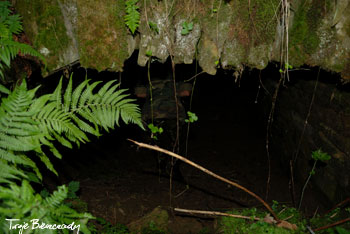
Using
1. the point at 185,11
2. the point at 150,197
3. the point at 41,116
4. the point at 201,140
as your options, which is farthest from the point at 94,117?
the point at 201,140

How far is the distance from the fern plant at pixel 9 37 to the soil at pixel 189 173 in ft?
7.73

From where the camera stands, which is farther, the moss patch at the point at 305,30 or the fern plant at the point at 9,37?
the moss patch at the point at 305,30

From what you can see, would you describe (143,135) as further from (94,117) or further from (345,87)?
(345,87)

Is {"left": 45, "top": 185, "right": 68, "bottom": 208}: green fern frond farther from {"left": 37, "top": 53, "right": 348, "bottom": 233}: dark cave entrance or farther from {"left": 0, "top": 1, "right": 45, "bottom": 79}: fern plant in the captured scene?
{"left": 37, "top": 53, "right": 348, "bottom": 233}: dark cave entrance

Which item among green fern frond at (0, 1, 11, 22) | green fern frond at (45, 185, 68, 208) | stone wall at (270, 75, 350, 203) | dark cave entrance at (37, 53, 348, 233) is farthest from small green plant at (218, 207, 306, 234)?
green fern frond at (0, 1, 11, 22)

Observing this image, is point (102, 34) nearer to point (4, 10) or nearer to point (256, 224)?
point (4, 10)

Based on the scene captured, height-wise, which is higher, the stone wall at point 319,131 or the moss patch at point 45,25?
the moss patch at point 45,25

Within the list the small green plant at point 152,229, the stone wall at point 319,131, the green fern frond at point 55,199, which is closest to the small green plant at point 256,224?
the small green plant at point 152,229

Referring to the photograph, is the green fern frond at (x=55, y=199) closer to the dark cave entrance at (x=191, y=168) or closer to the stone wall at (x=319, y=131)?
the dark cave entrance at (x=191, y=168)

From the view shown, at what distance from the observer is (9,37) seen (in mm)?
1997

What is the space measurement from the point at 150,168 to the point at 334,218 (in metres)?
3.01

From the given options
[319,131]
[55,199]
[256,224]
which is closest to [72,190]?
[55,199]

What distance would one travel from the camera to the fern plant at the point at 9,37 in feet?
6.03

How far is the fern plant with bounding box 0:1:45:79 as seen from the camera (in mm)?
1839
